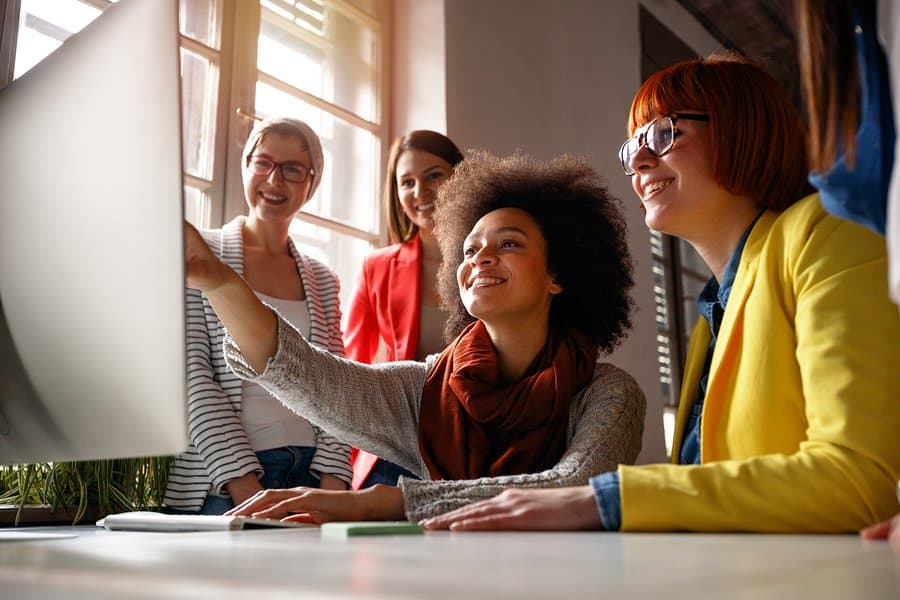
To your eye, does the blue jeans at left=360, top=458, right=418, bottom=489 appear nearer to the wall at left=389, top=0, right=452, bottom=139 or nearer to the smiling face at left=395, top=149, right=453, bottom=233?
the smiling face at left=395, top=149, right=453, bottom=233

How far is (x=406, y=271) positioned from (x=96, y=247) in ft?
5.41

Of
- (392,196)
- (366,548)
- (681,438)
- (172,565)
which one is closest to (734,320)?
(681,438)

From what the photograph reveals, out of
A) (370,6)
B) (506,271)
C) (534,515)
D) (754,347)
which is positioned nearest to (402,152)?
(506,271)

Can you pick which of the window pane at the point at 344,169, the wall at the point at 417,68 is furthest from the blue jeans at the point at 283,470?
the wall at the point at 417,68

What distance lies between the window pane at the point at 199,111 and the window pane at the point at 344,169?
0.32 m

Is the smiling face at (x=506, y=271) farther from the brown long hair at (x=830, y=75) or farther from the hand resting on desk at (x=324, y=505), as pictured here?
the brown long hair at (x=830, y=75)

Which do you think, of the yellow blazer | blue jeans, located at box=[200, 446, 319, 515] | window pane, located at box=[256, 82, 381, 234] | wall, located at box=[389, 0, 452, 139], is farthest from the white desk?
wall, located at box=[389, 0, 452, 139]

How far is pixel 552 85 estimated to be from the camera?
4043mm

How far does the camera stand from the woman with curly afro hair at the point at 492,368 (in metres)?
1.34

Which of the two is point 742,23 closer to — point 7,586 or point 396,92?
point 396,92

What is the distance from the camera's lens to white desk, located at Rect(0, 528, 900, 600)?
Result: 0.34m

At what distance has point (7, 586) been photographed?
17.3 inches

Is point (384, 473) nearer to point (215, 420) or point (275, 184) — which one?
point (215, 420)

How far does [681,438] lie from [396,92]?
254 centimetres
